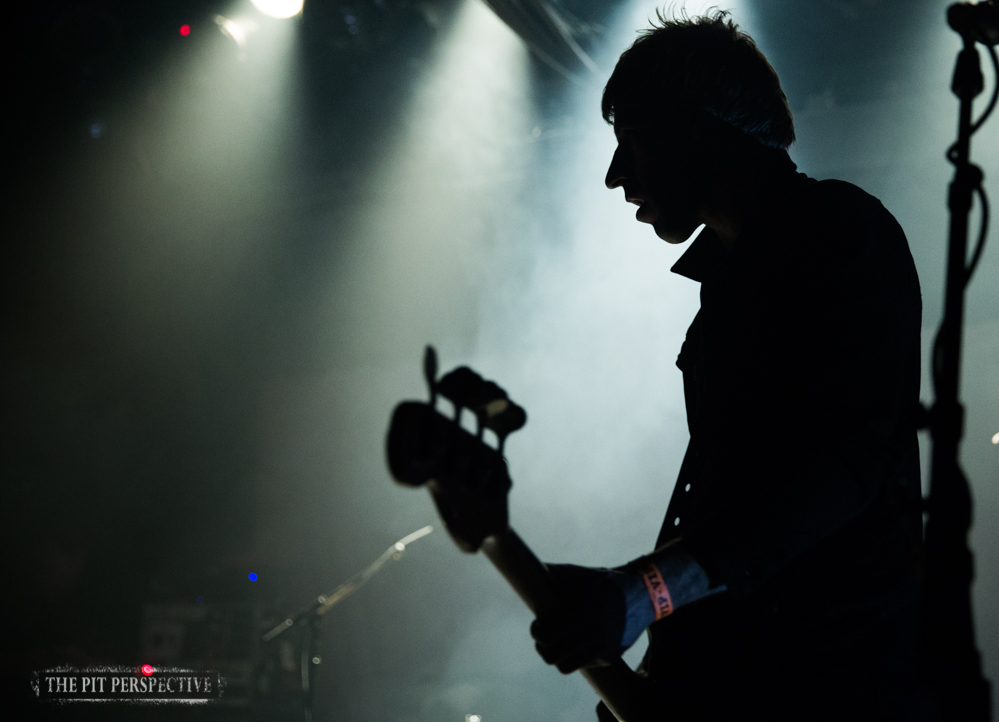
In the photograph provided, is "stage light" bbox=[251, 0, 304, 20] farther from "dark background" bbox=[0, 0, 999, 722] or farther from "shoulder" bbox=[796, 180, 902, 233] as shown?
"shoulder" bbox=[796, 180, 902, 233]

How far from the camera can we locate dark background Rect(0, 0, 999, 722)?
522 centimetres

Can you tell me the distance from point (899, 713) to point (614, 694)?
1.43ft

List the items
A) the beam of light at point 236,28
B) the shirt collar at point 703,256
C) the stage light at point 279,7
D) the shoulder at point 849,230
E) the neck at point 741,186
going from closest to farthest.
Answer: the shoulder at point 849,230 → the neck at point 741,186 → the shirt collar at point 703,256 → the stage light at point 279,7 → the beam of light at point 236,28

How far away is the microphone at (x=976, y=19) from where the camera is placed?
3.01ft

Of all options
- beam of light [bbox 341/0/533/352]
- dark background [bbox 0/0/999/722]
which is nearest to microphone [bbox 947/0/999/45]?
dark background [bbox 0/0/999/722]

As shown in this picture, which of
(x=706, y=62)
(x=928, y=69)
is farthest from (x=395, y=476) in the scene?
(x=928, y=69)

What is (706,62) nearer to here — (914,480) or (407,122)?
(914,480)

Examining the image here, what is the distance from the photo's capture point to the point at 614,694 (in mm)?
1194

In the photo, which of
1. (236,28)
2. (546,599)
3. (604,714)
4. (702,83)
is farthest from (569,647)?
(236,28)

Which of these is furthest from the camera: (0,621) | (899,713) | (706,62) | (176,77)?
(0,621)

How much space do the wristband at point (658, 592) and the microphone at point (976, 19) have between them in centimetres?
85

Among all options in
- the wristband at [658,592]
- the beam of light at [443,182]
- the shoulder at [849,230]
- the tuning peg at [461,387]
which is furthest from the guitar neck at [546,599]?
the beam of light at [443,182]

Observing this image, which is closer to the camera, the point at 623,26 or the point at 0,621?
the point at 623,26

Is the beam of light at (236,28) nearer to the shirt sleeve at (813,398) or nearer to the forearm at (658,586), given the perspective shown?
the shirt sleeve at (813,398)
